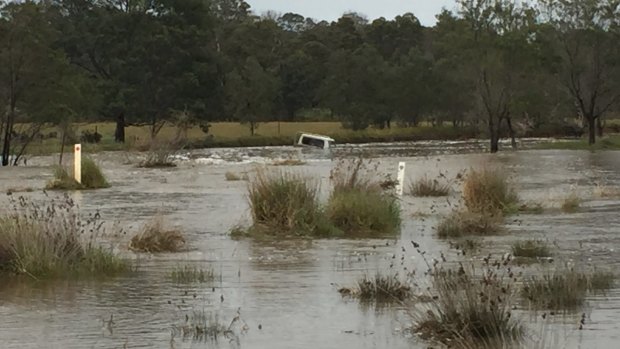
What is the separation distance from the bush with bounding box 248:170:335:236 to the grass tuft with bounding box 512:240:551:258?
3.78 metres

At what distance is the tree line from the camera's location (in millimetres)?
49844

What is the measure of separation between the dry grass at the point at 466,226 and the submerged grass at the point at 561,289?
5399 millimetres

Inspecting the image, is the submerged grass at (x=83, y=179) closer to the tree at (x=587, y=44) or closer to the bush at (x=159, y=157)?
the bush at (x=159, y=157)

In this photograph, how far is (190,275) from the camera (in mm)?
13000

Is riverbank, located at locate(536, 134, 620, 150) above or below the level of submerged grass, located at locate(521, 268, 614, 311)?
below

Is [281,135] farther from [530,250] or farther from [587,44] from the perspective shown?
[530,250]

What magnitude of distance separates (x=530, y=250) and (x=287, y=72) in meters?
88.1

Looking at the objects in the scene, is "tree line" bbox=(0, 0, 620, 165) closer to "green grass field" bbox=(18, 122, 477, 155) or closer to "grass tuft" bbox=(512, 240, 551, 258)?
"green grass field" bbox=(18, 122, 477, 155)

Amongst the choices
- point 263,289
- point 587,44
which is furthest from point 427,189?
point 587,44

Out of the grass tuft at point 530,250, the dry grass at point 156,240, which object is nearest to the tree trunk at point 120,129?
the dry grass at point 156,240

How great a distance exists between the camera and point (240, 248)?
16.4 m

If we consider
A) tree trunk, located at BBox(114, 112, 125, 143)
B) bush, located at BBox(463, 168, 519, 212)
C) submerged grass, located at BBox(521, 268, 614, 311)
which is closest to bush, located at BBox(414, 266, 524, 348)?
submerged grass, located at BBox(521, 268, 614, 311)

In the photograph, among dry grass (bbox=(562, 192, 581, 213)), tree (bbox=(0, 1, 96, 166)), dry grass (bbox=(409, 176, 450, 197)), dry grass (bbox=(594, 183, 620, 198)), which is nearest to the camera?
dry grass (bbox=(562, 192, 581, 213))

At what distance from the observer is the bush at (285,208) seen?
1791 cm
